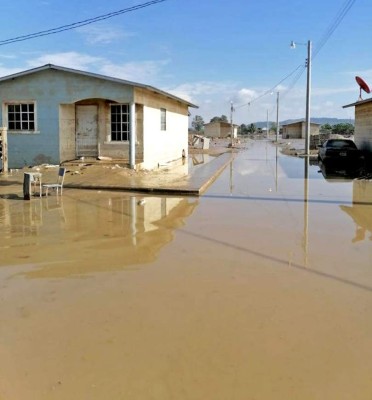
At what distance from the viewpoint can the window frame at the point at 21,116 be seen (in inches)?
758

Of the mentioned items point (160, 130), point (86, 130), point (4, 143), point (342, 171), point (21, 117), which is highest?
point (21, 117)

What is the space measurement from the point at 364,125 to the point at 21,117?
19.3 meters

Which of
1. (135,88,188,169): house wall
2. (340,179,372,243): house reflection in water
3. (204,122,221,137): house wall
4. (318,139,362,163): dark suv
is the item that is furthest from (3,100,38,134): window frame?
(204,122,221,137): house wall

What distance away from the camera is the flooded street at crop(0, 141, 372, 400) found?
363cm

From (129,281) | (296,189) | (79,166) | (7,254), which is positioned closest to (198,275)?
(129,281)

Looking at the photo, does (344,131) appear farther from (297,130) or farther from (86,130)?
(86,130)

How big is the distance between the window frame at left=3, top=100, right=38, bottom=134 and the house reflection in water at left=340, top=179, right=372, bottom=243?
1289 cm

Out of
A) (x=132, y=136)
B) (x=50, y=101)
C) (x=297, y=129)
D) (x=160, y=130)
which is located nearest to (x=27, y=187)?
(x=132, y=136)

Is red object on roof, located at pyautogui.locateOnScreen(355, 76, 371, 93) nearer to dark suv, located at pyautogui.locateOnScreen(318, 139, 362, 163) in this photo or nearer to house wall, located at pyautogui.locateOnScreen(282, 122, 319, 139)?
dark suv, located at pyautogui.locateOnScreen(318, 139, 362, 163)

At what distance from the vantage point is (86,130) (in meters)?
20.2

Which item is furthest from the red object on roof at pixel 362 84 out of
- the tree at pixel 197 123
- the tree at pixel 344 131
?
the tree at pixel 197 123

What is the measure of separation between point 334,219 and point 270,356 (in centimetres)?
662

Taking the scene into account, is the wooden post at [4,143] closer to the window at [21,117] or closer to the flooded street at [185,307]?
the window at [21,117]

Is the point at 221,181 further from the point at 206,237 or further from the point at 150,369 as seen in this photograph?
the point at 150,369
